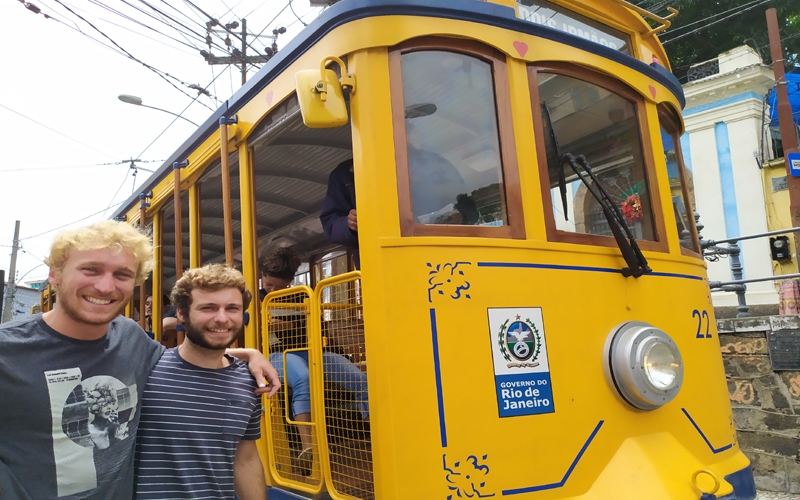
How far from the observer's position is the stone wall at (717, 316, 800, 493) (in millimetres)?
5004

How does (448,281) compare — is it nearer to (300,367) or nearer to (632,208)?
(300,367)

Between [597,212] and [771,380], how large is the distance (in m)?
3.56

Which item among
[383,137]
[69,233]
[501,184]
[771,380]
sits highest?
[383,137]

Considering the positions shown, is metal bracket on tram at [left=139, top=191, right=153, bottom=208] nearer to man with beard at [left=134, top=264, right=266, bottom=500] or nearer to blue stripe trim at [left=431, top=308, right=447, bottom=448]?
man with beard at [left=134, top=264, right=266, bottom=500]

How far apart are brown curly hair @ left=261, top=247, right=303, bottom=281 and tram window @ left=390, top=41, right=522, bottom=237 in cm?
137

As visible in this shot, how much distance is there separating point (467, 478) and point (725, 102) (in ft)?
41.6

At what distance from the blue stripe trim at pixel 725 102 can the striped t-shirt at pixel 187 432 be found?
42.8 ft

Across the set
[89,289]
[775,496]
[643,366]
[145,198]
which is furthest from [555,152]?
[775,496]

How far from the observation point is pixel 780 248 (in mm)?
10695

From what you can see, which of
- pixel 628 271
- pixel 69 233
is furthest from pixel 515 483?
pixel 69 233

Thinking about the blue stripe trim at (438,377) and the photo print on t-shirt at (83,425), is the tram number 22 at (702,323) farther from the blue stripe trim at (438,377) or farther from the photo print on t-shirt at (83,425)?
the photo print on t-shirt at (83,425)

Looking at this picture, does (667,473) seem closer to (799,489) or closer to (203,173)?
(203,173)

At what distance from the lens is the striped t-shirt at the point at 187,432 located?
5.99 ft

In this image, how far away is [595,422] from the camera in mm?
2391
